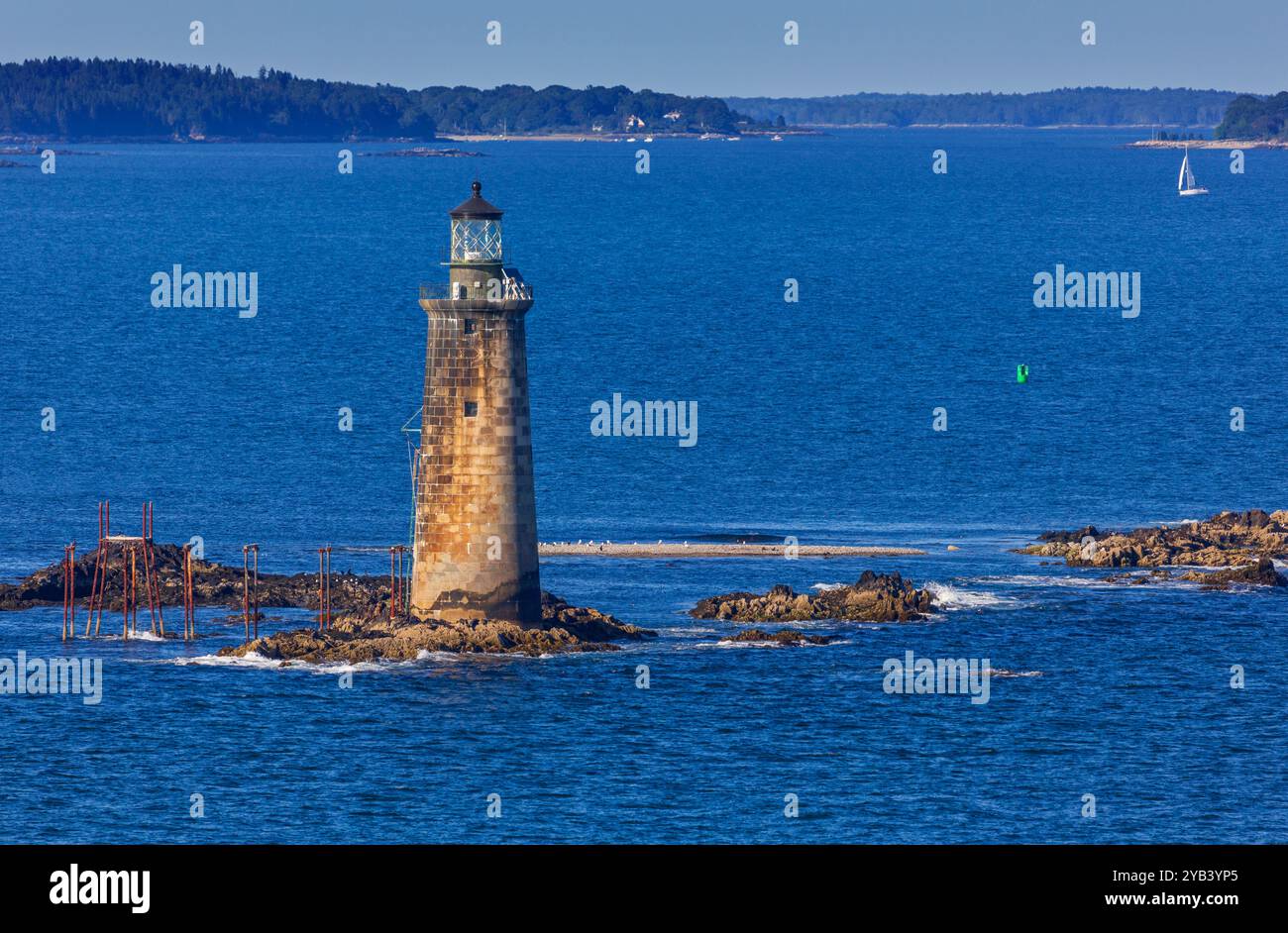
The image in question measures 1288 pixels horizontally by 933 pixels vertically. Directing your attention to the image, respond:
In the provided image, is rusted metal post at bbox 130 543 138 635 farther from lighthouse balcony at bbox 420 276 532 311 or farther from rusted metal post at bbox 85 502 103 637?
lighthouse balcony at bbox 420 276 532 311

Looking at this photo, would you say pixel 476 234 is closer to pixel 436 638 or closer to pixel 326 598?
pixel 436 638

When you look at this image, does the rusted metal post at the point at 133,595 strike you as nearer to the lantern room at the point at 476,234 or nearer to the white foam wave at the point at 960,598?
the lantern room at the point at 476,234

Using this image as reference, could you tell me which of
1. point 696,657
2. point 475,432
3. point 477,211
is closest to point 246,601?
point 475,432

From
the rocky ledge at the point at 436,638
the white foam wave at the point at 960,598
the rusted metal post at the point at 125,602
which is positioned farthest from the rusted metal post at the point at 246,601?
the white foam wave at the point at 960,598

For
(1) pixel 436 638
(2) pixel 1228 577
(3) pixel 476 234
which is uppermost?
(3) pixel 476 234

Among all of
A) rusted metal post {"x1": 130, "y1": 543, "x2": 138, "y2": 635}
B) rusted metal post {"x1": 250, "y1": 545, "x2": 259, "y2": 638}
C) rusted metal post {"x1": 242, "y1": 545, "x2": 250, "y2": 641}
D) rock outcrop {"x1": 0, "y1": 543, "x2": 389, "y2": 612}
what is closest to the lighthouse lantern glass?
rusted metal post {"x1": 250, "y1": 545, "x2": 259, "y2": 638}

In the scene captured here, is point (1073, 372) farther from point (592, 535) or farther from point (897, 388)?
point (592, 535)
